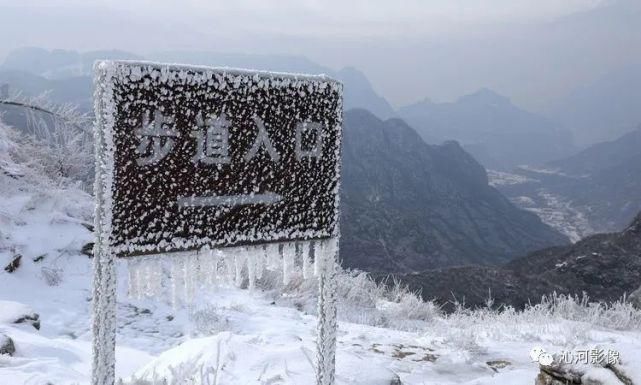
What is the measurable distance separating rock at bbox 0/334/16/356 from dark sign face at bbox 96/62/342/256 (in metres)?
2.66

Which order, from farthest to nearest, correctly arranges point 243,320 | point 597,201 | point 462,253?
1. point 597,201
2. point 462,253
3. point 243,320

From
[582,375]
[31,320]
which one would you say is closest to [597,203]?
[582,375]

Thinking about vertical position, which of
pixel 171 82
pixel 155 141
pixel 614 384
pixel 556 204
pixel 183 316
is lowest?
pixel 556 204

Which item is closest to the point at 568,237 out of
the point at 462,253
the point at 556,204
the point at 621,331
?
the point at 462,253

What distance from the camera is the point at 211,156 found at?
3.28 metres

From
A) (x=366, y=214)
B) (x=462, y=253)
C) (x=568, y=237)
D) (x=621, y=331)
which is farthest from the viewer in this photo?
(x=568, y=237)

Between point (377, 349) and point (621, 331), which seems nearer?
point (377, 349)

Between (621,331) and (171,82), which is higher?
(171,82)

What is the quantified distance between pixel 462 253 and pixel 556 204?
4433 inches

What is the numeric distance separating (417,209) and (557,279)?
310ft

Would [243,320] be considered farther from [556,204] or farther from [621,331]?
[556,204]

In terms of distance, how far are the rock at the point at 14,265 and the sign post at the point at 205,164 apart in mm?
→ 5777

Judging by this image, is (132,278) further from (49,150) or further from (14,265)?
(49,150)

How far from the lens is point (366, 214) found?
75.1m
